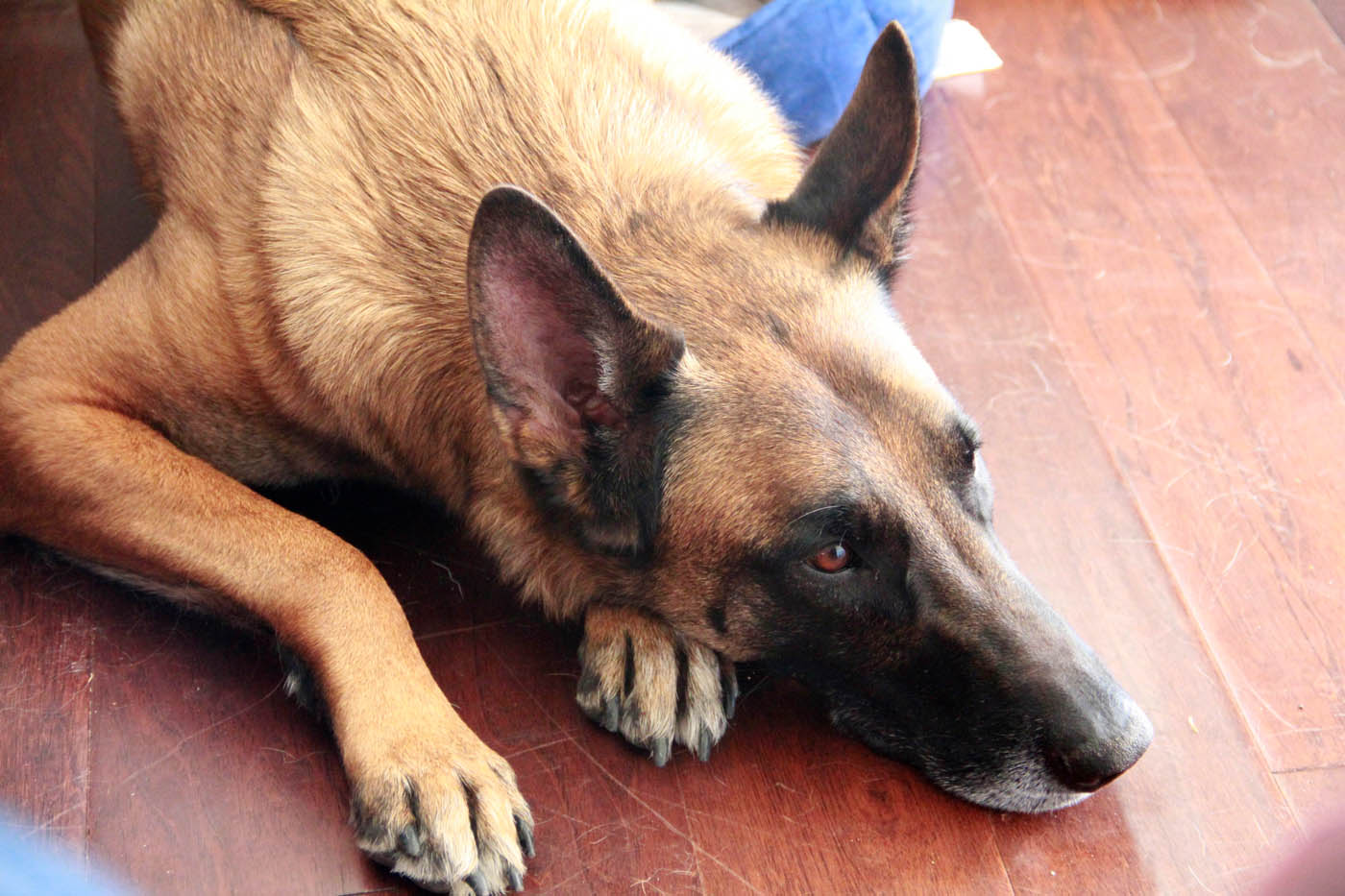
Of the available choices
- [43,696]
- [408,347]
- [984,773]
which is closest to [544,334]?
[408,347]

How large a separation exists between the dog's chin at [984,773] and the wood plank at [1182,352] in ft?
1.95

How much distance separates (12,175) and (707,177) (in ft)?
7.02

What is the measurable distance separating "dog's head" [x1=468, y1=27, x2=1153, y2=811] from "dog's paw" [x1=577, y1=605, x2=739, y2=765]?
0.62 feet

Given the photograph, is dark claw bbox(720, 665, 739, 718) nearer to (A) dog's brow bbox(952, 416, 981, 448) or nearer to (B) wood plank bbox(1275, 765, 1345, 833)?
(A) dog's brow bbox(952, 416, 981, 448)

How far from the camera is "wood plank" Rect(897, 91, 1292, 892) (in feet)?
7.72

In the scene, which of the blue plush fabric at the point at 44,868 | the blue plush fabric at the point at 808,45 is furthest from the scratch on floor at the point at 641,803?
the blue plush fabric at the point at 808,45

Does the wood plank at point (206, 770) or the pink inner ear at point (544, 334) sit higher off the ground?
the pink inner ear at point (544, 334)

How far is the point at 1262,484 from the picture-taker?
2975mm

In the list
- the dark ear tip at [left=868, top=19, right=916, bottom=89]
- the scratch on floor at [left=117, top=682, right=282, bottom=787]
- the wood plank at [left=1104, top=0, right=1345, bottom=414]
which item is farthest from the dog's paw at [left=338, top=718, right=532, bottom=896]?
the wood plank at [left=1104, top=0, right=1345, bottom=414]

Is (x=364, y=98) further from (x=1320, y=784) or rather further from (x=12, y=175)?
(x=1320, y=784)

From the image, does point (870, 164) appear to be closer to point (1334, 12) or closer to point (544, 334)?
point (544, 334)

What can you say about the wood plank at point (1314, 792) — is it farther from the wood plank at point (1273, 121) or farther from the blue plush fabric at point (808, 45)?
the blue plush fabric at point (808, 45)

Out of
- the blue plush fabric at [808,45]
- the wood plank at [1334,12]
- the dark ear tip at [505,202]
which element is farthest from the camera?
the wood plank at [1334,12]

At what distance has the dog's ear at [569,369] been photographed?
1.85 metres
